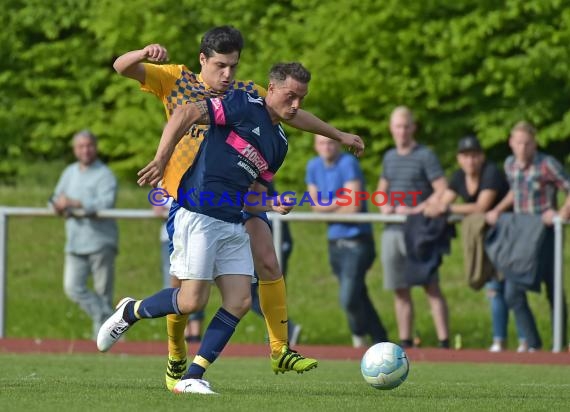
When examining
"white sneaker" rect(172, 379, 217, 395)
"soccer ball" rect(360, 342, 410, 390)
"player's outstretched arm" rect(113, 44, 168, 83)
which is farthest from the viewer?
"soccer ball" rect(360, 342, 410, 390)

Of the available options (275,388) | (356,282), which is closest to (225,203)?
(275,388)

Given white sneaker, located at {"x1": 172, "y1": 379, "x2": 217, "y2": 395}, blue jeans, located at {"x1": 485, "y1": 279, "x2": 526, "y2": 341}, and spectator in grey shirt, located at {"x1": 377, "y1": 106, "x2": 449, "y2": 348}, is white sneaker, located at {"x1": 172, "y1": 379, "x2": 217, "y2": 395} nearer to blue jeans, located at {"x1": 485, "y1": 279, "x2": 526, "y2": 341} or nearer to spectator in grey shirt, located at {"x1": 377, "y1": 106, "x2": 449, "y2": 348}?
spectator in grey shirt, located at {"x1": 377, "y1": 106, "x2": 449, "y2": 348}

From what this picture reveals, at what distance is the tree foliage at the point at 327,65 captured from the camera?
22.3 meters

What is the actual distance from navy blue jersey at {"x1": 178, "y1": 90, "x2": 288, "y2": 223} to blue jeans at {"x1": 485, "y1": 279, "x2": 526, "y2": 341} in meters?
5.80

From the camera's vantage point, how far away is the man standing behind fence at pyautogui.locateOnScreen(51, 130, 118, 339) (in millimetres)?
14719

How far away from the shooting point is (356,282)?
1407cm

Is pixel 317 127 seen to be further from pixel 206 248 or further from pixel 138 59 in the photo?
pixel 138 59

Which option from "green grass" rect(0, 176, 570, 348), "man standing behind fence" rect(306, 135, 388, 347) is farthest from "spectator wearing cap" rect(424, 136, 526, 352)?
"green grass" rect(0, 176, 570, 348)

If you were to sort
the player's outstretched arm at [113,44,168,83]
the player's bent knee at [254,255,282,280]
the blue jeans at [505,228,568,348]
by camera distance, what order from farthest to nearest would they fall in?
the blue jeans at [505,228,568,348]
the player's bent knee at [254,255,282,280]
the player's outstretched arm at [113,44,168,83]

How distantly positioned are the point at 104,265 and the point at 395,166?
341 centimetres

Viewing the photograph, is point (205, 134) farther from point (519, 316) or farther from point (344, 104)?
point (344, 104)

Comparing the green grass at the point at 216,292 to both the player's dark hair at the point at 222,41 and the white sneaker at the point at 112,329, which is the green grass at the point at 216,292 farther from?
the player's dark hair at the point at 222,41

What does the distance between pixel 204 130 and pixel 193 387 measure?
1.64 metres

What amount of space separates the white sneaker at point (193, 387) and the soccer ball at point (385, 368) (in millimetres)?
1052
